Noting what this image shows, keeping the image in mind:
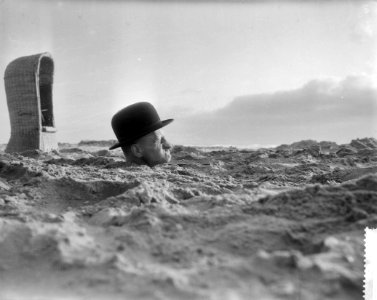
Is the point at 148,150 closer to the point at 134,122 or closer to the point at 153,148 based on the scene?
the point at 153,148

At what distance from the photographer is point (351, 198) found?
1660 millimetres

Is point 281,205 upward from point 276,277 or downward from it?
upward

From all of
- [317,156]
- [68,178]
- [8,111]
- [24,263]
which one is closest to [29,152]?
[8,111]

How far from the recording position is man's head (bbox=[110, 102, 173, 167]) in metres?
3.40

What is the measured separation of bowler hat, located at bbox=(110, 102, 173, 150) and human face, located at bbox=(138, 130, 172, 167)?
99 millimetres

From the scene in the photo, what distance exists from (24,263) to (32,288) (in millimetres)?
190

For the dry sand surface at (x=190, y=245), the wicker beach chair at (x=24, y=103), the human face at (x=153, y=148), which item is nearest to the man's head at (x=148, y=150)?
the human face at (x=153, y=148)

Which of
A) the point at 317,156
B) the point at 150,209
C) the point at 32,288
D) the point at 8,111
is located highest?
the point at 8,111

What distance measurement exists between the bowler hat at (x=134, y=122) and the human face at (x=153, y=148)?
0.32 feet

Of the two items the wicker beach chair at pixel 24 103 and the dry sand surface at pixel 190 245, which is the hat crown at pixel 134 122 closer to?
the dry sand surface at pixel 190 245

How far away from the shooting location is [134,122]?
340 cm

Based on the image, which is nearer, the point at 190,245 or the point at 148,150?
the point at 190,245

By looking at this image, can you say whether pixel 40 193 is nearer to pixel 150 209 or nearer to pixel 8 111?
pixel 150 209

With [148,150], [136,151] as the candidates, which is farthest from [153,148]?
[136,151]
